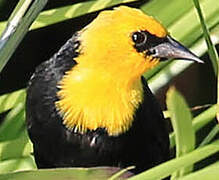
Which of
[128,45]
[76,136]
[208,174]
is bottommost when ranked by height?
[76,136]

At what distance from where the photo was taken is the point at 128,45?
1.06 meters

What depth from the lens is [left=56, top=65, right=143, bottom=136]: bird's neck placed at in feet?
3.57

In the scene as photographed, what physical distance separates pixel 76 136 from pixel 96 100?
0.08 meters

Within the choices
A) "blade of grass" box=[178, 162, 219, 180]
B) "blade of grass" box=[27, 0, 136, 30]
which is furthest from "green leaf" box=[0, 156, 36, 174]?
"blade of grass" box=[178, 162, 219, 180]

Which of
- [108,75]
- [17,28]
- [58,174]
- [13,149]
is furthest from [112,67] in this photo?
[58,174]

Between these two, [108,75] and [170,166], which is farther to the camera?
[108,75]

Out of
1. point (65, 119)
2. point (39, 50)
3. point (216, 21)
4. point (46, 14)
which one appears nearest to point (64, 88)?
point (65, 119)

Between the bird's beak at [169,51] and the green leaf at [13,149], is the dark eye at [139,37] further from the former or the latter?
the green leaf at [13,149]

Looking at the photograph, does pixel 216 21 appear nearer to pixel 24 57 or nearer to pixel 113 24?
pixel 113 24

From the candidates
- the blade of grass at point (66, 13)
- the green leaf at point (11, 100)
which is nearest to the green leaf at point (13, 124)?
the green leaf at point (11, 100)

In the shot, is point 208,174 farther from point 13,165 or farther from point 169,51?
point 13,165

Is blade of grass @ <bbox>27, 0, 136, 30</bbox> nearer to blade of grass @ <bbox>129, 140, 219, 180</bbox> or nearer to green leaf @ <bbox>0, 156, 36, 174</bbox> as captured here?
green leaf @ <bbox>0, 156, 36, 174</bbox>

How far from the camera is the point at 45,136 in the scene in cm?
119

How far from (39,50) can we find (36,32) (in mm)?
50
